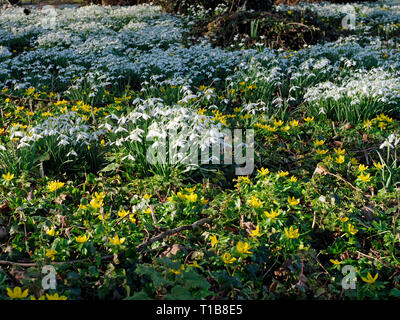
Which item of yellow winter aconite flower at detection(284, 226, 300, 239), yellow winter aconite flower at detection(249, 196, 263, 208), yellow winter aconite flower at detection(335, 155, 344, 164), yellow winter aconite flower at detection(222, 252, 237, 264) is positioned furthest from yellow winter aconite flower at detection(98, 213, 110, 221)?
yellow winter aconite flower at detection(335, 155, 344, 164)

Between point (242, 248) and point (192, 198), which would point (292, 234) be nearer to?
point (242, 248)

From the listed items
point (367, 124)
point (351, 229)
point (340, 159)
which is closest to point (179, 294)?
point (351, 229)

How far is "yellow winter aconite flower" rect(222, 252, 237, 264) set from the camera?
5.57 feet

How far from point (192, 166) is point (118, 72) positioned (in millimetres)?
3160

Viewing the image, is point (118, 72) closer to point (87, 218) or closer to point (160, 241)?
point (87, 218)

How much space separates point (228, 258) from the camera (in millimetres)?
1724

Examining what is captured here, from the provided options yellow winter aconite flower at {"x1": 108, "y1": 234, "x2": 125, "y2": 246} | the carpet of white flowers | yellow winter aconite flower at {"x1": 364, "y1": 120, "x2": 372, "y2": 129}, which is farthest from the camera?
yellow winter aconite flower at {"x1": 364, "y1": 120, "x2": 372, "y2": 129}

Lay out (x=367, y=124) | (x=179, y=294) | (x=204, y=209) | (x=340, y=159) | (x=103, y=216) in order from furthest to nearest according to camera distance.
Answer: (x=367, y=124) → (x=340, y=159) → (x=204, y=209) → (x=103, y=216) → (x=179, y=294)

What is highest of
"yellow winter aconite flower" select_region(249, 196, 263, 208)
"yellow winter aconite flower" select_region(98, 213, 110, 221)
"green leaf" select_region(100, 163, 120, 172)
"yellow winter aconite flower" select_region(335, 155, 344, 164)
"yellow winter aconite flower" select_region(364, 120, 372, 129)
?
"yellow winter aconite flower" select_region(364, 120, 372, 129)

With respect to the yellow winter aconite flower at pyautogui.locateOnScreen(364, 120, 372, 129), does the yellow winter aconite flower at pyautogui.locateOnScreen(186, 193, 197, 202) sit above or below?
below

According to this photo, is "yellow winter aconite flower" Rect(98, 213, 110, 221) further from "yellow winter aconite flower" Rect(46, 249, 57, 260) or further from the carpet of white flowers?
"yellow winter aconite flower" Rect(46, 249, 57, 260)

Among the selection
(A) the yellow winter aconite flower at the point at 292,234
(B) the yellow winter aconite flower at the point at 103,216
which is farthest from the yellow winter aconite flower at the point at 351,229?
(B) the yellow winter aconite flower at the point at 103,216

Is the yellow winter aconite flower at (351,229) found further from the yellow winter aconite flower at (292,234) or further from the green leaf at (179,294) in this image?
the green leaf at (179,294)
